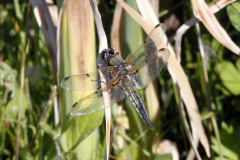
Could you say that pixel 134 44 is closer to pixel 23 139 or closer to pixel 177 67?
pixel 177 67

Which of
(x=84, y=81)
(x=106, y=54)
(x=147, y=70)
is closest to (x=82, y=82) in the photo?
(x=84, y=81)

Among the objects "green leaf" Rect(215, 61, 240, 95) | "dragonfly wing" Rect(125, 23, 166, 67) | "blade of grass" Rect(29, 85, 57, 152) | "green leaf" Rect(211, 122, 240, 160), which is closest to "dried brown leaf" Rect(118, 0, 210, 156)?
"dragonfly wing" Rect(125, 23, 166, 67)

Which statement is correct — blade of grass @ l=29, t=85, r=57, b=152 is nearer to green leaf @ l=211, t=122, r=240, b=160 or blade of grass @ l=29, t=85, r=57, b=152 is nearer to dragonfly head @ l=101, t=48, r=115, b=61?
dragonfly head @ l=101, t=48, r=115, b=61

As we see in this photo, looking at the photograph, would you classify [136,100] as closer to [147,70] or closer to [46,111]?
[147,70]

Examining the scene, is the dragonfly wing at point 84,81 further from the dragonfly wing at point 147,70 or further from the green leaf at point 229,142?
the green leaf at point 229,142

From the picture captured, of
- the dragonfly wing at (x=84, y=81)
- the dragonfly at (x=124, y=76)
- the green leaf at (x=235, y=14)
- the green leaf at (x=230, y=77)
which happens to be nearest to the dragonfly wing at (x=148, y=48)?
the dragonfly at (x=124, y=76)

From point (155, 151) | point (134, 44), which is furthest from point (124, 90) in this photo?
point (155, 151)
